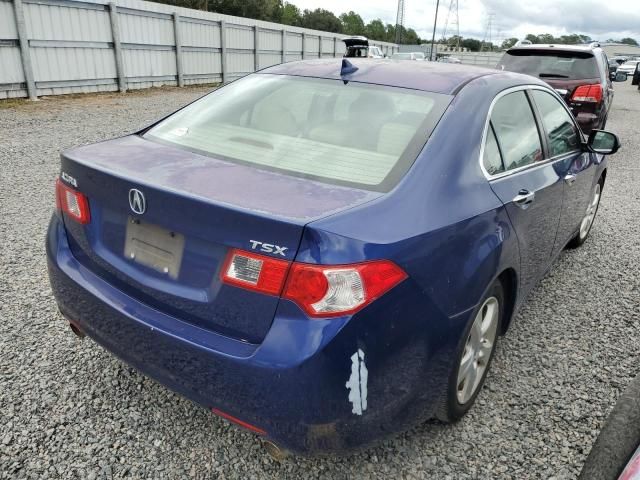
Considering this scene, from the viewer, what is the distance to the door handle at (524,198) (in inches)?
93.7

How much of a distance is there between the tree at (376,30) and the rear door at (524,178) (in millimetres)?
113701

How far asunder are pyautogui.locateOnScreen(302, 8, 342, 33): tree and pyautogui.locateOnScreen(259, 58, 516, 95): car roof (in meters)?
94.8

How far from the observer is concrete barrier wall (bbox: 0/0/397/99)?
11.6 m

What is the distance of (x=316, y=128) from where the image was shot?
236cm

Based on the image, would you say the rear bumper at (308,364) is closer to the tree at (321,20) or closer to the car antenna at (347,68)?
the car antenna at (347,68)

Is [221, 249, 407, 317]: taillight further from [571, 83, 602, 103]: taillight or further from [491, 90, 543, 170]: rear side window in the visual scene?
[571, 83, 602, 103]: taillight

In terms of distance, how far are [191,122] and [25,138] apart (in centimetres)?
697

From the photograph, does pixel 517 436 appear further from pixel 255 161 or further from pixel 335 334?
pixel 255 161

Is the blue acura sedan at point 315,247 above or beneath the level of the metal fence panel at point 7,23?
beneath

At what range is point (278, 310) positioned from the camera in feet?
5.27

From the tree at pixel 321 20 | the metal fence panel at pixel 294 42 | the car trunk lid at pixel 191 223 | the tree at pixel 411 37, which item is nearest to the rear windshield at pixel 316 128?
the car trunk lid at pixel 191 223

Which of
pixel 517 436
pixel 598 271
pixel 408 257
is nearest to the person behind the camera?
pixel 408 257

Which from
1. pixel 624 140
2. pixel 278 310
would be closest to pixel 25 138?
pixel 278 310

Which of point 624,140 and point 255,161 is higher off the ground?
point 255,161
